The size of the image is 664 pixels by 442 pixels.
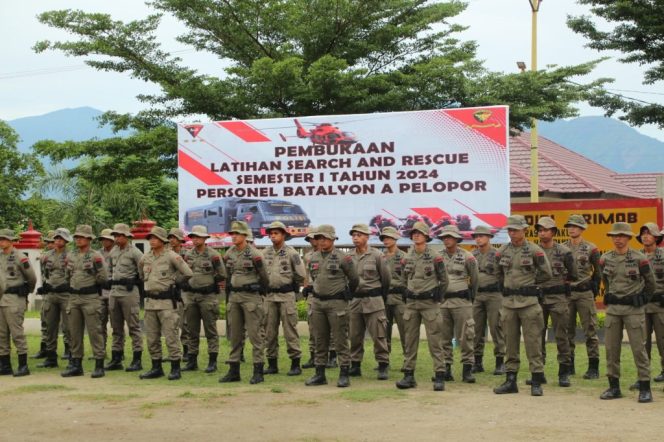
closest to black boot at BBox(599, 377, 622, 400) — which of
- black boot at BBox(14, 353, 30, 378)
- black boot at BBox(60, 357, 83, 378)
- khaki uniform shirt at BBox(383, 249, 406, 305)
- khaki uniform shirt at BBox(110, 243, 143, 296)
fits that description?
khaki uniform shirt at BBox(383, 249, 406, 305)

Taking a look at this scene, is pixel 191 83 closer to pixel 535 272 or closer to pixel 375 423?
pixel 535 272

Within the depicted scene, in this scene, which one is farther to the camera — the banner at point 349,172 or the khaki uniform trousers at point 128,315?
the banner at point 349,172

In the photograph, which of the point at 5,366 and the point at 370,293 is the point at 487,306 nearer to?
the point at 370,293

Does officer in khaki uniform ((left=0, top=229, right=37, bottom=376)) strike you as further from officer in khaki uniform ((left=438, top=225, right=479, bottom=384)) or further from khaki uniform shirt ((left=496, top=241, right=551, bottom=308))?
khaki uniform shirt ((left=496, top=241, right=551, bottom=308))

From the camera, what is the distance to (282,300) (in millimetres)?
12391

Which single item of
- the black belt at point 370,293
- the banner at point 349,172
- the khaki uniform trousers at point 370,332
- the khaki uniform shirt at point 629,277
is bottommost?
the khaki uniform trousers at point 370,332

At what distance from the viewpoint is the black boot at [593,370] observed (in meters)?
11.6

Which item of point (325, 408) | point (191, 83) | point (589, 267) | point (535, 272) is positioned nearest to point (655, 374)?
point (589, 267)

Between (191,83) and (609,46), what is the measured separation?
903 centimetres

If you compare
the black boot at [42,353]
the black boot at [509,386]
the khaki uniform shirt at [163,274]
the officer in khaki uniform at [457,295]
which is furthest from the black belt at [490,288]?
the black boot at [42,353]

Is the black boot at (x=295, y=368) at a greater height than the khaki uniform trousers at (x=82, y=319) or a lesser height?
lesser

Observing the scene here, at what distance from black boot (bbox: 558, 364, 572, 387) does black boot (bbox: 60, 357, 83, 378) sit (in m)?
5.90

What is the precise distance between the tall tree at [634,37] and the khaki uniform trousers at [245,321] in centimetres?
1011

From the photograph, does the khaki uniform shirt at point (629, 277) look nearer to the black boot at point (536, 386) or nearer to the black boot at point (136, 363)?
the black boot at point (536, 386)
